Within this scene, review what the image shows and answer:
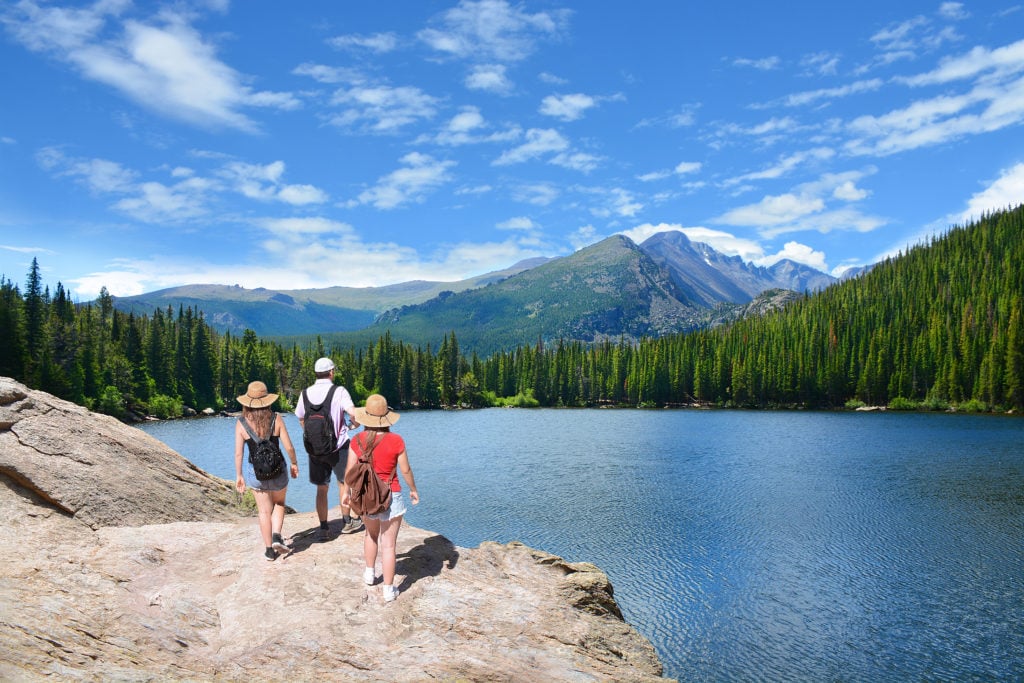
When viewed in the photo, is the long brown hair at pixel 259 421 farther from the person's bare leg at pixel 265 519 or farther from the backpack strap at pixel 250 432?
→ the person's bare leg at pixel 265 519

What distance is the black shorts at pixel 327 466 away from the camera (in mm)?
12297

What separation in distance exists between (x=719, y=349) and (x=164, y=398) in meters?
125

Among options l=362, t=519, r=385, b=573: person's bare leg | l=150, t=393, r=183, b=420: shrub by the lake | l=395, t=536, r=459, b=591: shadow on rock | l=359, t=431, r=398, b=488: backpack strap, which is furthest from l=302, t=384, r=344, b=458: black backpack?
l=150, t=393, r=183, b=420: shrub by the lake

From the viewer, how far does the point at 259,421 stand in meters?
11.6

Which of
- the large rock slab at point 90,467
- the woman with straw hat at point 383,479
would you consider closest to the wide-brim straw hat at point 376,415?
the woman with straw hat at point 383,479

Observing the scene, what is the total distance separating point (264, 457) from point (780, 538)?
23.4 meters

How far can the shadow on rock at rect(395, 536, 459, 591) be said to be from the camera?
11.3 m

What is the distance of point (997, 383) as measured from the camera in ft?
340

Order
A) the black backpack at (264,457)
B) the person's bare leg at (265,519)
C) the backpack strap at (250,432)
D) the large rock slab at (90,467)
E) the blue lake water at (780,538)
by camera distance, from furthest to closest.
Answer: the blue lake water at (780,538), the large rock slab at (90,467), the backpack strap at (250,432), the black backpack at (264,457), the person's bare leg at (265,519)

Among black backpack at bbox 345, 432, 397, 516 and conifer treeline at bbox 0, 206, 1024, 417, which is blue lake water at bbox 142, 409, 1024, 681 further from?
conifer treeline at bbox 0, 206, 1024, 417

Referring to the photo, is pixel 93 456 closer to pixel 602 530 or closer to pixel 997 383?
pixel 602 530

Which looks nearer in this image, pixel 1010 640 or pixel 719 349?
pixel 1010 640

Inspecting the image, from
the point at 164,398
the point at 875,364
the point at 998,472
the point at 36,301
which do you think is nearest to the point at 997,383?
the point at 875,364

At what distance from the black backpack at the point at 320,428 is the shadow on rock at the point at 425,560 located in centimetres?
267
